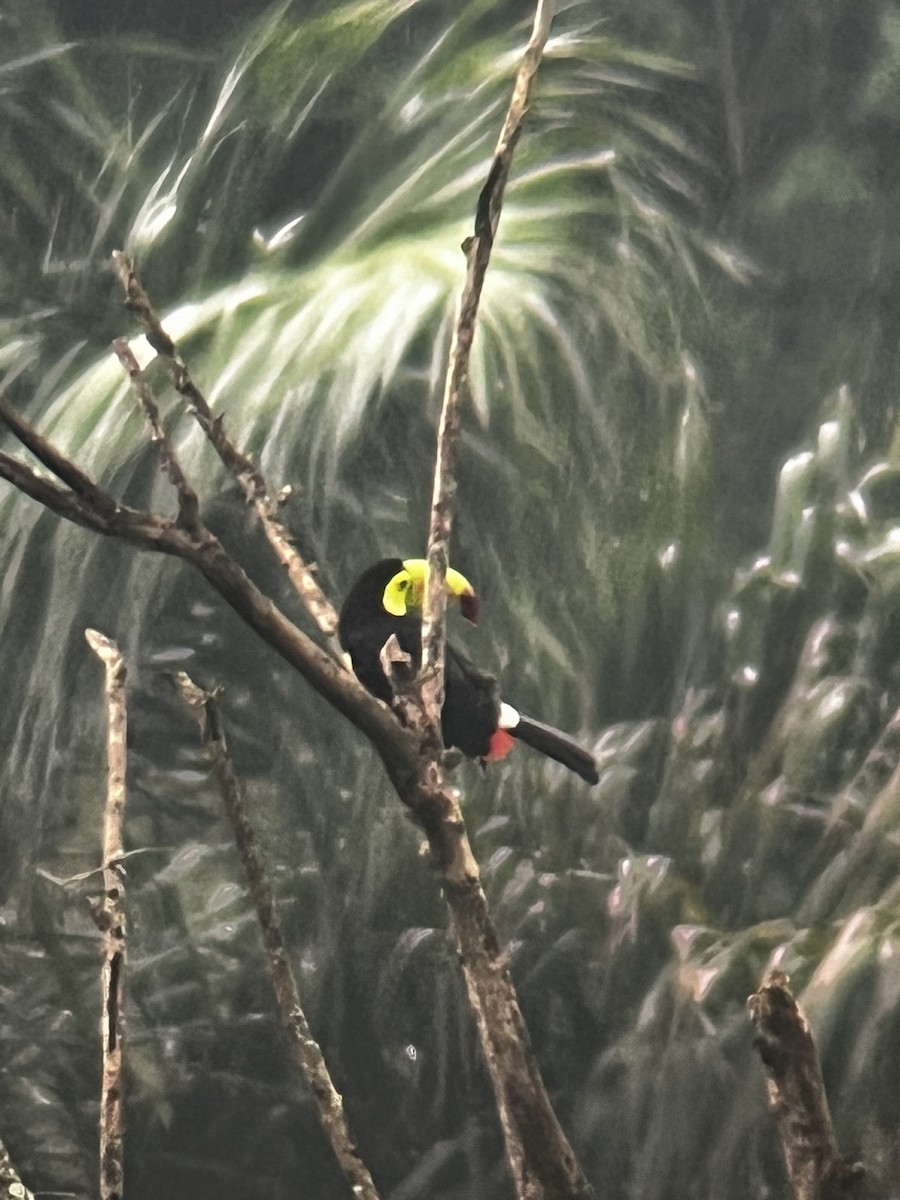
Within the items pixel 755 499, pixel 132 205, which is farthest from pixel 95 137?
pixel 755 499

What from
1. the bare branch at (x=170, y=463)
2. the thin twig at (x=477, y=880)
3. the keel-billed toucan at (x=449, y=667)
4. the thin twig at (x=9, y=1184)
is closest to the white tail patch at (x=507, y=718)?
the keel-billed toucan at (x=449, y=667)

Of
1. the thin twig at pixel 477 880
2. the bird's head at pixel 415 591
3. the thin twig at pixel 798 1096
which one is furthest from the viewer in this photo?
the bird's head at pixel 415 591

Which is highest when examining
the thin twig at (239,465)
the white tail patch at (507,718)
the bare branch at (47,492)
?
the thin twig at (239,465)

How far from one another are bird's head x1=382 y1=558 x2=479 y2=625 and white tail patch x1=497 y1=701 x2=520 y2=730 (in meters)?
0.09

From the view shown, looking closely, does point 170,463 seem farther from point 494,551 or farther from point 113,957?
point 494,551

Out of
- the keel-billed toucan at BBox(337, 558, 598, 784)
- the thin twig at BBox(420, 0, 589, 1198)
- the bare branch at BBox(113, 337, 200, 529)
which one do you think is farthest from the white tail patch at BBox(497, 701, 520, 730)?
the bare branch at BBox(113, 337, 200, 529)

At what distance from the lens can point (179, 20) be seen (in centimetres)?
147

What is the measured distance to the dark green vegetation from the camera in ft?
4.23

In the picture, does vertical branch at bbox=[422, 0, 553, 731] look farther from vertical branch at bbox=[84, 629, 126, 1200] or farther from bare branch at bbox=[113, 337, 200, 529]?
vertical branch at bbox=[84, 629, 126, 1200]

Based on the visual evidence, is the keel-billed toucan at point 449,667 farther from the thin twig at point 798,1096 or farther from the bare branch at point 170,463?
the thin twig at point 798,1096

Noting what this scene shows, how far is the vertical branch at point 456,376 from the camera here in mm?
916

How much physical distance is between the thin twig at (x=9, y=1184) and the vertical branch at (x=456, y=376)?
2.04 feet

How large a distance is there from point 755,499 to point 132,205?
74 cm

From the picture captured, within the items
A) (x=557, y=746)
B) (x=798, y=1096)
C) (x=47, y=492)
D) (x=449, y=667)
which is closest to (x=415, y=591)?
(x=449, y=667)
